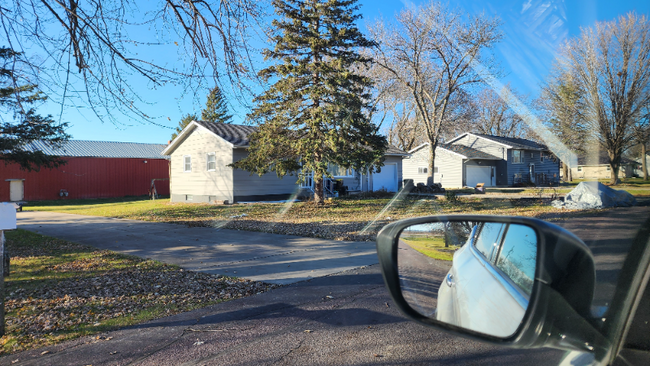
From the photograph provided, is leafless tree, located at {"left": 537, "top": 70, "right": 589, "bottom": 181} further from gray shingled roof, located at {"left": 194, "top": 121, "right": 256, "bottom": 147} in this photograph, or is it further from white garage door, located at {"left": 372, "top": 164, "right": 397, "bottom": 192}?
white garage door, located at {"left": 372, "top": 164, "right": 397, "bottom": 192}

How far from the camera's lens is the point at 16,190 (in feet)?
95.6

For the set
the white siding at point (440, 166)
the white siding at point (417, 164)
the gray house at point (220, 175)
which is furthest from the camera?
the white siding at point (417, 164)

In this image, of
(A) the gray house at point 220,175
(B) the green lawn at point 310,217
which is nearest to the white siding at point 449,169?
(A) the gray house at point 220,175

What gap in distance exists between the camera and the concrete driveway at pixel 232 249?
683 cm

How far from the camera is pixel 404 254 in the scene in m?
1.69

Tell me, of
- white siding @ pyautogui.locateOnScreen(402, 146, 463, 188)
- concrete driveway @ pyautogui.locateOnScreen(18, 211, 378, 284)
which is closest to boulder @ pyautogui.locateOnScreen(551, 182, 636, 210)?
concrete driveway @ pyautogui.locateOnScreen(18, 211, 378, 284)

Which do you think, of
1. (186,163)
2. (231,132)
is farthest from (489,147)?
(186,163)

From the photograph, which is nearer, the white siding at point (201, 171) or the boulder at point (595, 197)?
the boulder at point (595, 197)

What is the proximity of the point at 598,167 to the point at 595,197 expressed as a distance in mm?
138

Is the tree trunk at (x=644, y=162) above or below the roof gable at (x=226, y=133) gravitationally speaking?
below

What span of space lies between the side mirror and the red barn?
30.3 m

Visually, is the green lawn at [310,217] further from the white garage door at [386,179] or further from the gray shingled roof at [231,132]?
the white garage door at [386,179]

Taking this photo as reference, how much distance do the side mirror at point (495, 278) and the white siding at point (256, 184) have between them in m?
18.4

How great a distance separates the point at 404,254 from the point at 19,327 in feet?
15.1
